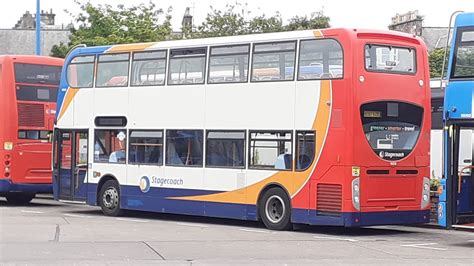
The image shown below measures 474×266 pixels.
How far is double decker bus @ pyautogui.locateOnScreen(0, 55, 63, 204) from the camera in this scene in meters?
27.1

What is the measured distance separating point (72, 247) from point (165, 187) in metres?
6.82

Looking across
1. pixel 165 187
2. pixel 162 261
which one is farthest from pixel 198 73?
pixel 162 261

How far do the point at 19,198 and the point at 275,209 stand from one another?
39.1 ft

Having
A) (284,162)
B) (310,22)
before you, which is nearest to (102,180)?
(284,162)

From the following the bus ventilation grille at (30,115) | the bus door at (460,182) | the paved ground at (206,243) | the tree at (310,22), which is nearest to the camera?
the paved ground at (206,243)

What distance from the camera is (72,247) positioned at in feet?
51.9

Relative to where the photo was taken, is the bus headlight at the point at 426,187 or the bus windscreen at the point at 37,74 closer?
the bus headlight at the point at 426,187

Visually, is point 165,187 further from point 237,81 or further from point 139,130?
point 237,81

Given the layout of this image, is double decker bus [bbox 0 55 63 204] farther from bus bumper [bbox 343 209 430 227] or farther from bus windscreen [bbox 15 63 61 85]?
bus bumper [bbox 343 209 430 227]

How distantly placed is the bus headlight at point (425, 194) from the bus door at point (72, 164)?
9.03 meters

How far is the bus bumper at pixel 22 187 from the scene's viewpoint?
89.1ft

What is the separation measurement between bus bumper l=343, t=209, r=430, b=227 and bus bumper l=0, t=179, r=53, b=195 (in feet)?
38.7

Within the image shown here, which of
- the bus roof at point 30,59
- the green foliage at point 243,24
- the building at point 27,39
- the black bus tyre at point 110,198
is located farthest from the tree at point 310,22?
the building at point 27,39

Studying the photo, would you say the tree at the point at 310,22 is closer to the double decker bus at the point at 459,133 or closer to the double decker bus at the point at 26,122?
the double decker bus at the point at 26,122
